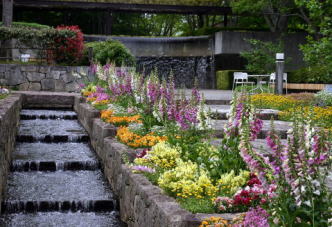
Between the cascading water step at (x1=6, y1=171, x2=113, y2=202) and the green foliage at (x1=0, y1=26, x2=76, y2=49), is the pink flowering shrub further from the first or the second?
the green foliage at (x1=0, y1=26, x2=76, y2=49)

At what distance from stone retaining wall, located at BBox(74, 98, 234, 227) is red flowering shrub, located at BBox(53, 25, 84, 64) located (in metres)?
8.60

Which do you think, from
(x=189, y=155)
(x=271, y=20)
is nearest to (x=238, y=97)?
(x=189, y=155)

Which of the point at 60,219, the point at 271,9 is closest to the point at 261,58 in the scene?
the point at 271,9

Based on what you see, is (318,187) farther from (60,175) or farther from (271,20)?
(271,20)

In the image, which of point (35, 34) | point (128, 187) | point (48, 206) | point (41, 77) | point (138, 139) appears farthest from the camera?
point (35, 34)

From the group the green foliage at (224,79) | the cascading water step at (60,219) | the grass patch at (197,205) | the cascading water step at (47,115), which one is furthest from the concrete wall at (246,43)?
the grass patch at (197,205)

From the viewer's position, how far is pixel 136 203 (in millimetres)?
5094

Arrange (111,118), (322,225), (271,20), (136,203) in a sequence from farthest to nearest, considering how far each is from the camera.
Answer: (271,20), (111,118), (136,203), (322,225)

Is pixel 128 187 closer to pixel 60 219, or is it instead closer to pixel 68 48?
pixel 60 219

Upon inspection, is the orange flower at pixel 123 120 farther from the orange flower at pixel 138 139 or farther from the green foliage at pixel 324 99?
the green foliage at pixel 324 99

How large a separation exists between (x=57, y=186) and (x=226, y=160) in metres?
3.02

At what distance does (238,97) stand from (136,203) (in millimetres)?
1343

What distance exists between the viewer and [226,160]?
5000 millimetres

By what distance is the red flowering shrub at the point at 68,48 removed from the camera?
1761 cm
